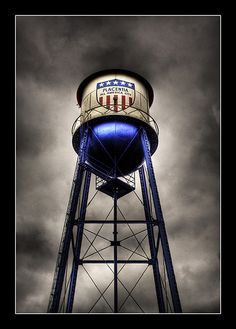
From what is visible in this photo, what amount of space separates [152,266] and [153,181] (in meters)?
3.68

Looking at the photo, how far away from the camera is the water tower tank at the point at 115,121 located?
14752 millimetres

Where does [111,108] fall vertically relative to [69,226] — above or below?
above

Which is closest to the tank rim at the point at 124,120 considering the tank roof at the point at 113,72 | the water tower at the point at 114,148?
the water tower at the point at 114,148


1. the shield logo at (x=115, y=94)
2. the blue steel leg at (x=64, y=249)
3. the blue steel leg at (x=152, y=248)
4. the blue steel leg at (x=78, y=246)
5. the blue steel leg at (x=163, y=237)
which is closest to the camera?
the blue steel leg at (x=64, y=249)

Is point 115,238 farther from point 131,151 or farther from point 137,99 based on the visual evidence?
point 137,99

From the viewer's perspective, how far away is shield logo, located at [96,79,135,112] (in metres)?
15.0

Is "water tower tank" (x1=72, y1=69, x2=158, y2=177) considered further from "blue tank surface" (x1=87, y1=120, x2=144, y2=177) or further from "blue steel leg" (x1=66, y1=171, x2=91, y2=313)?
"blue steel leg" (x1=66, y1=171, x2=91, y2=313)

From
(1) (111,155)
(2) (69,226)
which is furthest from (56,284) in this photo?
(1) (111,155)

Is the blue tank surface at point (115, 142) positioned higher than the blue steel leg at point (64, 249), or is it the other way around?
the blue tank surface at point (115, 142)

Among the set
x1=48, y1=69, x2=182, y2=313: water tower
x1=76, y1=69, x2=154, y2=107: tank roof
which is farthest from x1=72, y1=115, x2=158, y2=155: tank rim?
x1=76, y1=69, x2=154, y2=107: tank roof

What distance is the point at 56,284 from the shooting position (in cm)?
1154

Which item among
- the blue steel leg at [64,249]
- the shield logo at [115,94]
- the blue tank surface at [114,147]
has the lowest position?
the blue steel leg at [64,249]

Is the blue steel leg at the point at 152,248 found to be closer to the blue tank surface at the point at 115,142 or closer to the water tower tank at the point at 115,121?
the water tower tank at the point at 115,121
